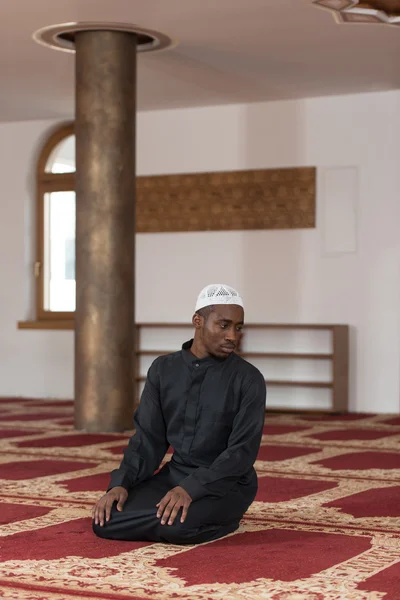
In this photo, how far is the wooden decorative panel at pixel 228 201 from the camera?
1002 centimetres

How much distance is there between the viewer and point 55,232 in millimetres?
11500

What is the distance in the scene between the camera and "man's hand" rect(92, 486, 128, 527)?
151 inches

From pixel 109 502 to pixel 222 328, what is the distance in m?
0.74

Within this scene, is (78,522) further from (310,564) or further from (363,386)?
(363,386)

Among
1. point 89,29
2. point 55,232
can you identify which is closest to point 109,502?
point 89,29

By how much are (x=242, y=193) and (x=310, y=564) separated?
275 inches

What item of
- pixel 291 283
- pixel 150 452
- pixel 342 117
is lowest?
pixel 150 452

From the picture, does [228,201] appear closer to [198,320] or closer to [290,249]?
[290,249]

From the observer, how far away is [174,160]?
1059 cm

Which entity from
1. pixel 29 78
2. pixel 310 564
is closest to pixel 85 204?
pixel 29 78

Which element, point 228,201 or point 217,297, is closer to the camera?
point 217,297

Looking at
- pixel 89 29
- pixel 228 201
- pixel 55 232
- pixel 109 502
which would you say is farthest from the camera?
pixel 55 232

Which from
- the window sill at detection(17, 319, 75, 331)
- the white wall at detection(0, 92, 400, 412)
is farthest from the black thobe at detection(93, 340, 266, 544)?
the window sill at detection(17, 319, 75, 331)

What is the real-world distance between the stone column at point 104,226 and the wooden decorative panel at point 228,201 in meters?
2.33
